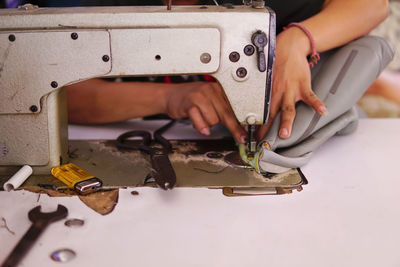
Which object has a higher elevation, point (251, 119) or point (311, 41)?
point (311, 41)

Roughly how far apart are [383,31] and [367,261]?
2464 mm

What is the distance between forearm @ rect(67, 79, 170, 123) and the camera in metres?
1.33

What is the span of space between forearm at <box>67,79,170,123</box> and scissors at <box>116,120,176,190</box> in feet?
0.30

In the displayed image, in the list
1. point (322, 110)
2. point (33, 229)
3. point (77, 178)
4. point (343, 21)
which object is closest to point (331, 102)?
point (322, 110)

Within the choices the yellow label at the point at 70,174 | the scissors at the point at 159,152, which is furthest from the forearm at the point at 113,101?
the yellow label at the point at 70,174

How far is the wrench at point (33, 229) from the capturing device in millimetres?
690

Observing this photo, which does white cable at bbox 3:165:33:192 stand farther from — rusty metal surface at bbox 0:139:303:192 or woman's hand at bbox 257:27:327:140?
woman's hand at bbox 257:27:327:140

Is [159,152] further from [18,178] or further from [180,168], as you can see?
[18,178]

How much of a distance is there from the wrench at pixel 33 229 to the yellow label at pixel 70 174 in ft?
0.30

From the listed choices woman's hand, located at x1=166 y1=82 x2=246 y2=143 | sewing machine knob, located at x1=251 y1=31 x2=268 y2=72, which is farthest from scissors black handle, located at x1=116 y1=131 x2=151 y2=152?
sewing machine knob, located at x1=251 y1=31 x2=268 y2=72

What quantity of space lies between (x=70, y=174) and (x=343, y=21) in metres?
0.82

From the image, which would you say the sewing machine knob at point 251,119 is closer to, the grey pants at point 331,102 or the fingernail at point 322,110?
the grey pants at point 331,102

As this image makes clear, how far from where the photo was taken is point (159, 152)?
105 centimetres

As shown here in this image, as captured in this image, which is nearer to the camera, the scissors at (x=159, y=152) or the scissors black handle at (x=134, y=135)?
the scissors at (x=159, y=152)
